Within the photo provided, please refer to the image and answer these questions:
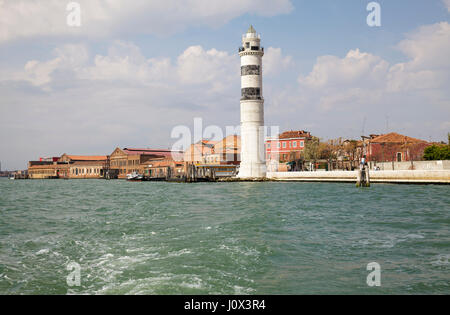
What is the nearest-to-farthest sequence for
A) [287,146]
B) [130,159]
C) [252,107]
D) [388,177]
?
[388,177] → [252,107] → [287,146] → [130,159]

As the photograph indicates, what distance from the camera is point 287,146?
2665 inches

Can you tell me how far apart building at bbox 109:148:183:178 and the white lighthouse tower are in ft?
122

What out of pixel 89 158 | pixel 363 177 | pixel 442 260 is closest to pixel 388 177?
pixel 363 177

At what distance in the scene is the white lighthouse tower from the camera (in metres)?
50.3

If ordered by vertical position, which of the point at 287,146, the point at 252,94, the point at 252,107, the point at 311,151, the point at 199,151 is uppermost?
the point at 252,94

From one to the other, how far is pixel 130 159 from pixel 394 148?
59.2m

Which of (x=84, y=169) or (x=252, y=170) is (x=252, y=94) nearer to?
(x=252, y=170)

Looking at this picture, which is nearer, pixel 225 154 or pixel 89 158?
pixel 225 154

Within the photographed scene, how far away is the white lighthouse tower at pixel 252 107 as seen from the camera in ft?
165

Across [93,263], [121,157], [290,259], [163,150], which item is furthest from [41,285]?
[163,150]

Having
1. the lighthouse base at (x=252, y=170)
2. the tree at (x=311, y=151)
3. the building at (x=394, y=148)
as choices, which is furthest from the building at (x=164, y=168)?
the building at (x=394, y=148)

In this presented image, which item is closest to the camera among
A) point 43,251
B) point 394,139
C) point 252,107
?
point 43,251
